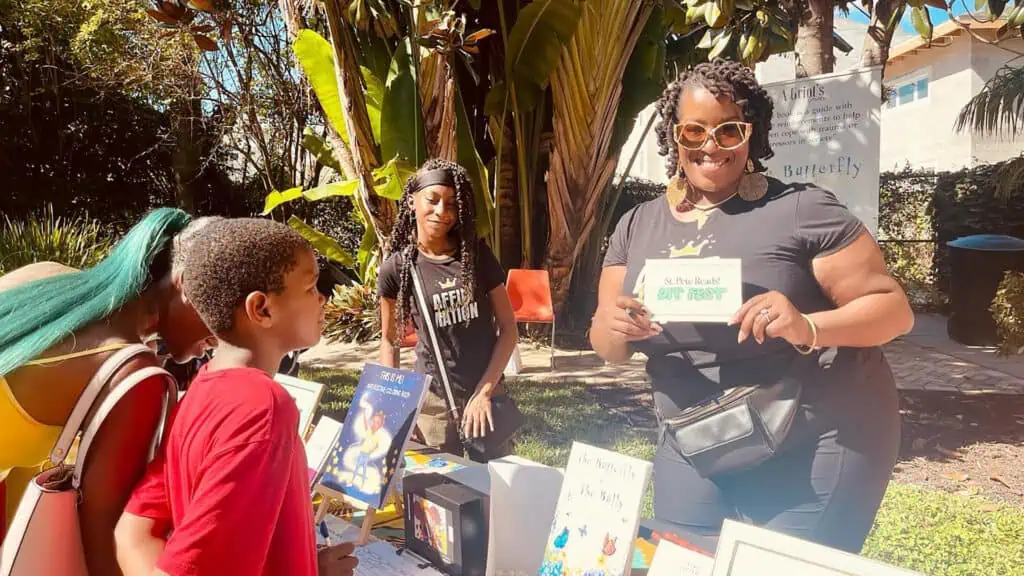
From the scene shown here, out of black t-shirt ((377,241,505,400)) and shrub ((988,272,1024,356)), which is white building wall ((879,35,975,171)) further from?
black t-shirt ((377,241,505,400))

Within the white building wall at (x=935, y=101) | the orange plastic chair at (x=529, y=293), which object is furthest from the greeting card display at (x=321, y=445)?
the white building wall at (x=935, y=101)

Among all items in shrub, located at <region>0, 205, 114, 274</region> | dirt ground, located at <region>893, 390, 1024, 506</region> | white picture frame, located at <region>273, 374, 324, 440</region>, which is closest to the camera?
white picture frame, located at <region>273, 374, 324, 440</region>

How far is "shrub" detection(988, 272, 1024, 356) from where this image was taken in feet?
18.4

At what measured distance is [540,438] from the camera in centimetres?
493

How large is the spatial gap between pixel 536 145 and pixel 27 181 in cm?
948

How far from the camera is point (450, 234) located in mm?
2635

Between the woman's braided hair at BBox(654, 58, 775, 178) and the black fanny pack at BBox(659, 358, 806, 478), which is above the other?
the woman's braided hair at BBox(654, 58, 775, 178)

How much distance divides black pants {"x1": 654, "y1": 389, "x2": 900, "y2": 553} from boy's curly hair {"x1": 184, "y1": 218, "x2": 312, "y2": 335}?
1.28 metres

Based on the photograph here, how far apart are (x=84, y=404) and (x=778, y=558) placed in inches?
50.5

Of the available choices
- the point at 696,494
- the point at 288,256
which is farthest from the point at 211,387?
the point at 696,494

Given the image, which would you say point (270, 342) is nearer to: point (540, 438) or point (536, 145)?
point (540, 438)

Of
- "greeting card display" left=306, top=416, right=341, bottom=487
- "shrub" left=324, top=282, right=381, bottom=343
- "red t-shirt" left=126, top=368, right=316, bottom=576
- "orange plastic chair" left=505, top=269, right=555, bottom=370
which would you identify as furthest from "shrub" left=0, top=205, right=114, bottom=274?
"red t-shirt" left=126, top=368, right=316, bottom=576

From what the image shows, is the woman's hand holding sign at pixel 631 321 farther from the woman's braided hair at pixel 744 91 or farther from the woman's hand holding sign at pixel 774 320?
the woman's braided hair at pixel 744 91

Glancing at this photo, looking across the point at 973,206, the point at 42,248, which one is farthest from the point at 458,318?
the point at 973,206
